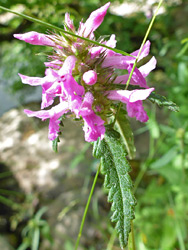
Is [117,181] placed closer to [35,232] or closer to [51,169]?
[35,232]

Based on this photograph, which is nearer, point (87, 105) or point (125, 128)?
point (87, 105)

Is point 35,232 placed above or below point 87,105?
A: below

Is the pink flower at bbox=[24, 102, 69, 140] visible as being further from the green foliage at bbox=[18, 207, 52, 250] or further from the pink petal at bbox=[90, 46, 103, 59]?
Result: the green foliage at bbox=[18, 207, 52, 250]

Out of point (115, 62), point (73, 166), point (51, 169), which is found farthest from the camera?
point (51, 169)

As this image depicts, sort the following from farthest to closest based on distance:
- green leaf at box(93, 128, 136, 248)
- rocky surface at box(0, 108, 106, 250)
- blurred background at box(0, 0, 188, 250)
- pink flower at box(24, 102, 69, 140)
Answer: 1. rocky surface at box(0, 108, 106, 250)
2. blurred background at box(0, 0, 188, 250)
3. pink flower at box(24, 102, 69, 140)
4. green leaf at box(93, 128, 136, 248)

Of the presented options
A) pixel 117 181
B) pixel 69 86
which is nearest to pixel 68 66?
pixel 69 86

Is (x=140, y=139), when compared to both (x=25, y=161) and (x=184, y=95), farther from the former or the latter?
(x=25, y=161)

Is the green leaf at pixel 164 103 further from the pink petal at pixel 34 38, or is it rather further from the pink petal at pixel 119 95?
Result: the pink petal at pixel 34 38

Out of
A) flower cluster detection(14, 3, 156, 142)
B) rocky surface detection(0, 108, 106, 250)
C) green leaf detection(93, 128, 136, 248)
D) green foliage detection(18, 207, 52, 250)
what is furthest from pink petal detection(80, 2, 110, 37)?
green foliage detection(18, 207, 52, 250)
